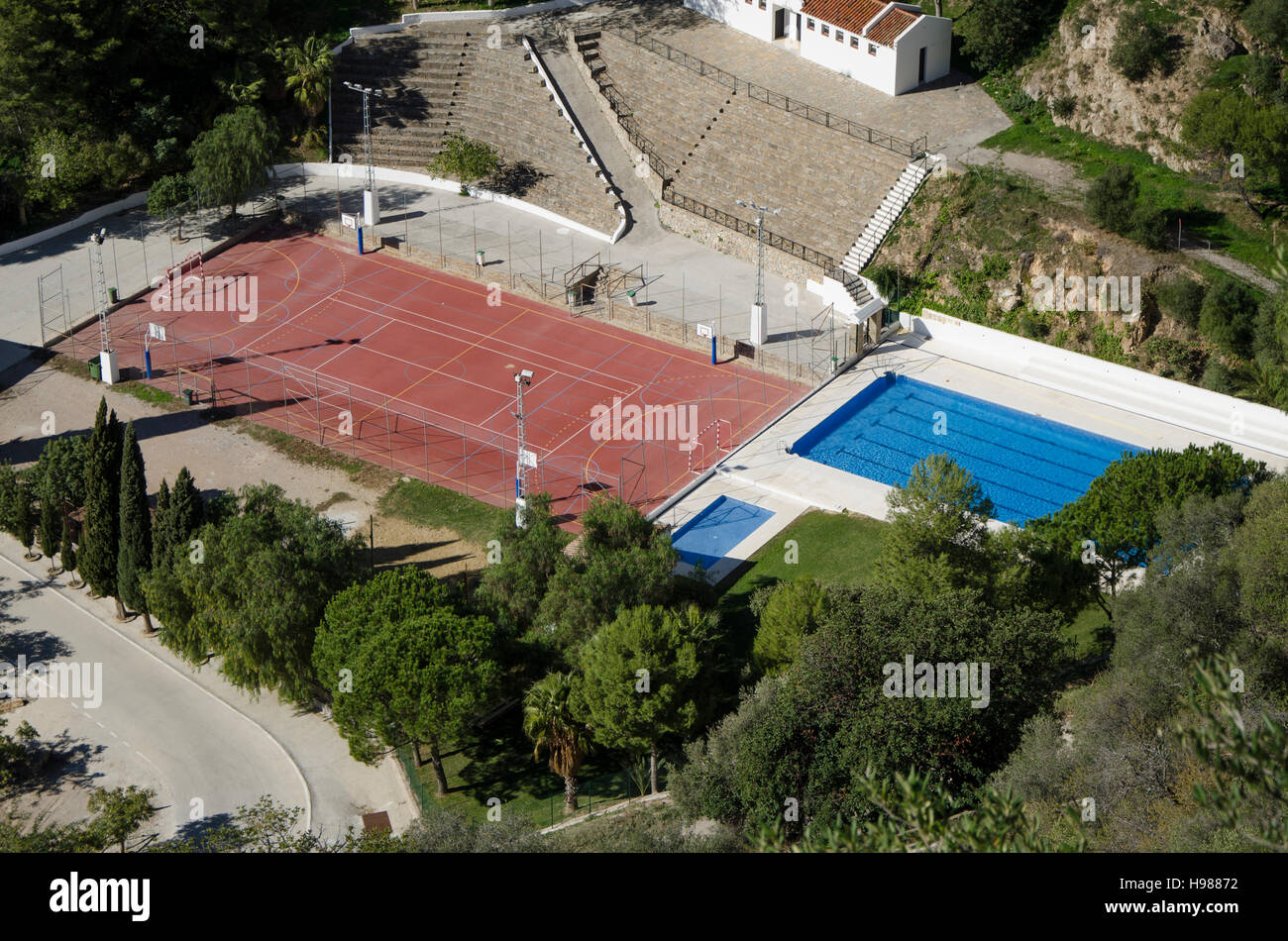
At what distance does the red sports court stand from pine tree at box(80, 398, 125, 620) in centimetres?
1073

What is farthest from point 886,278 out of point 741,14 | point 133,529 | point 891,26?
point 133,529

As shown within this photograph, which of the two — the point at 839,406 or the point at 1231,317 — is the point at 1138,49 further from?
the point at 839,406

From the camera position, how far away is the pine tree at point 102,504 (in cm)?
4947

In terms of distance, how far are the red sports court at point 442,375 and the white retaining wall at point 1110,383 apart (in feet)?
22.9

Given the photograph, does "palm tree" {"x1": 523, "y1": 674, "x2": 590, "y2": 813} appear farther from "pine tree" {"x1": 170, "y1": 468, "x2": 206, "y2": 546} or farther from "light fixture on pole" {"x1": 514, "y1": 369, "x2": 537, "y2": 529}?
"pine tree" {"x1": 170, "y1": 468, "x2": 206, "y2": 546}

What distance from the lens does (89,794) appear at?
143 feet

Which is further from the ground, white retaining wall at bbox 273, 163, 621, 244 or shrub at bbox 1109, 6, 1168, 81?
shrub at bbox 1109, 6, 1168, 81

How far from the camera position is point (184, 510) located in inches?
1905

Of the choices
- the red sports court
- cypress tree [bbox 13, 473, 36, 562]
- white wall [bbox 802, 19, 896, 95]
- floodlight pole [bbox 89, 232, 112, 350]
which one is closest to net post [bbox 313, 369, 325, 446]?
the red sports court

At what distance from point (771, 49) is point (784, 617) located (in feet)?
139

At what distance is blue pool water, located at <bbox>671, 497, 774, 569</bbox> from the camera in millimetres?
53062

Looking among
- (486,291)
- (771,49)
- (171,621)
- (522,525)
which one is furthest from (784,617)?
(771,49)

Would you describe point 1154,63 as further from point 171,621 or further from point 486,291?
point 171,621
